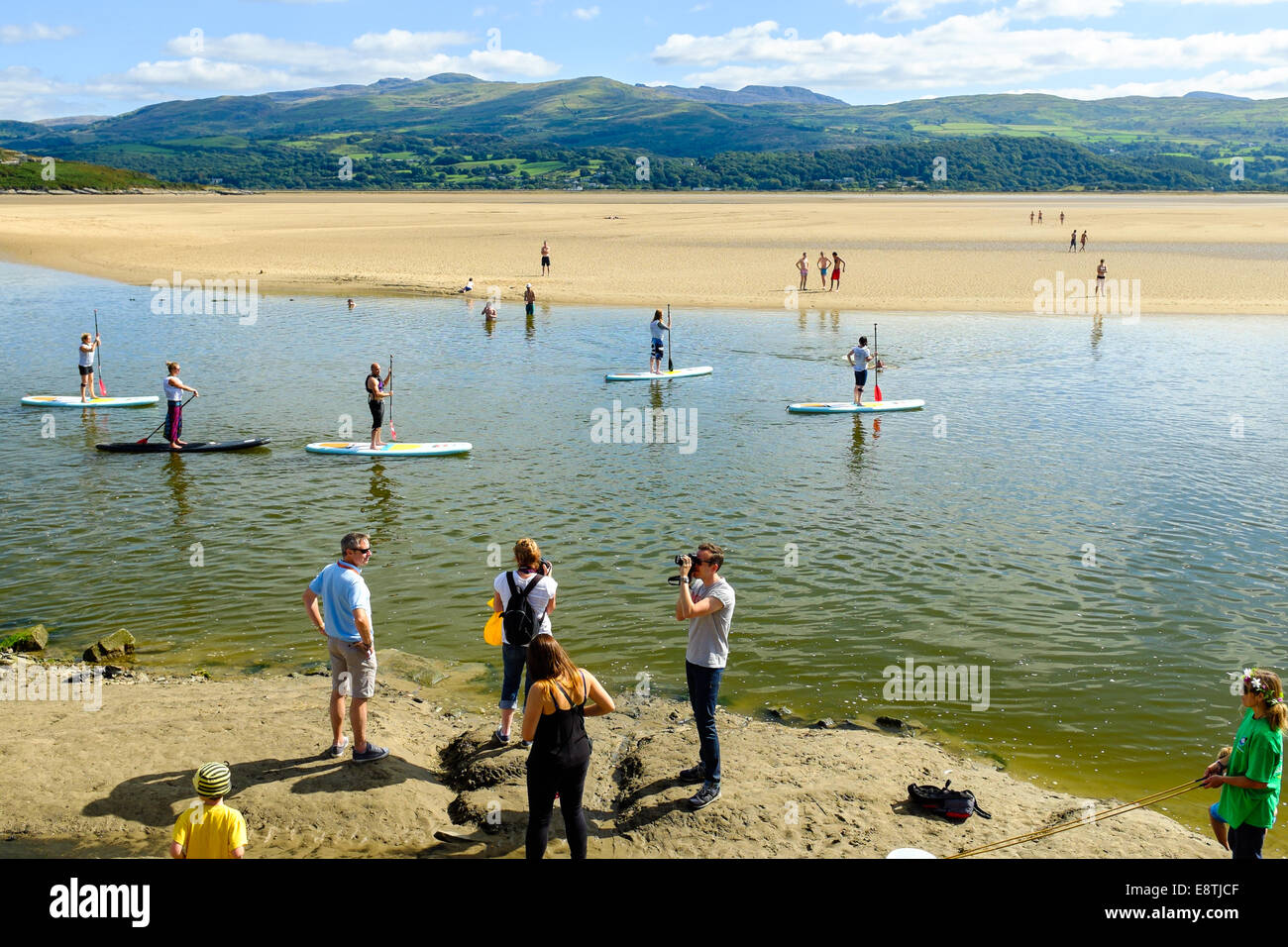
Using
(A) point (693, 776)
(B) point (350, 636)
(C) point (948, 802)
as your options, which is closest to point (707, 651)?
(A) point (693, 776)

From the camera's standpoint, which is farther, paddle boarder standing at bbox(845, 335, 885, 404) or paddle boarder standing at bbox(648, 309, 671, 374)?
paddle boarder standing at bbox(648, 309, 671, 374)

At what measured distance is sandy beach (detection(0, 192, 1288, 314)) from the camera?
49156mm

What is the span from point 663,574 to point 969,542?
5322 mm

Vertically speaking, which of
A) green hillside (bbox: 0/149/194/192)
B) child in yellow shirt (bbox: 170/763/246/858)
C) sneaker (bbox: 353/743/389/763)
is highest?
green hillside (bbox: 0/149/194/192)

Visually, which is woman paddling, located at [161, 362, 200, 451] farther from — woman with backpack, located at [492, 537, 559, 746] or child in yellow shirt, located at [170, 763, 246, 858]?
child in yellow shirt, located at [170, 763, 246, 858]

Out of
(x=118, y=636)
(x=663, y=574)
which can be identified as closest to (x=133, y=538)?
(x=118, y=636)

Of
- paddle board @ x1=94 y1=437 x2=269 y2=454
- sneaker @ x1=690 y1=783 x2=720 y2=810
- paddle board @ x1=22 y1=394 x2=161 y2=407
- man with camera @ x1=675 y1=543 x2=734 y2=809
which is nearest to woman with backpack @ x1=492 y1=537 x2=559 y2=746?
man with camera @ x1=675 y1=543 x2=734 y2=809

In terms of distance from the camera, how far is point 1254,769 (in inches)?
267

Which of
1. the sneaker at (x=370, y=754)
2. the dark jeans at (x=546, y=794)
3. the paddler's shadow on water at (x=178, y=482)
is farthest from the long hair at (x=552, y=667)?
the paddler's shadow on water at (x=178, y=482)

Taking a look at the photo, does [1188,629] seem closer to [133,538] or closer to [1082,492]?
[1082,492]

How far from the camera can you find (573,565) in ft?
50.8

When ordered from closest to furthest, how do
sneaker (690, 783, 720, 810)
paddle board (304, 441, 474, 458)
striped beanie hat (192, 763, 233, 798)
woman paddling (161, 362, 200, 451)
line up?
striped beanie hat (192, 763, 233, 798), sneaker (690, 783, 720, 810), woman paddling (161, 362, 200, 451), paddle board (304, 441, 474, 458)

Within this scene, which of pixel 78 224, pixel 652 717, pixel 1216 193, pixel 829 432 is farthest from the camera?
pixel 1216 193
